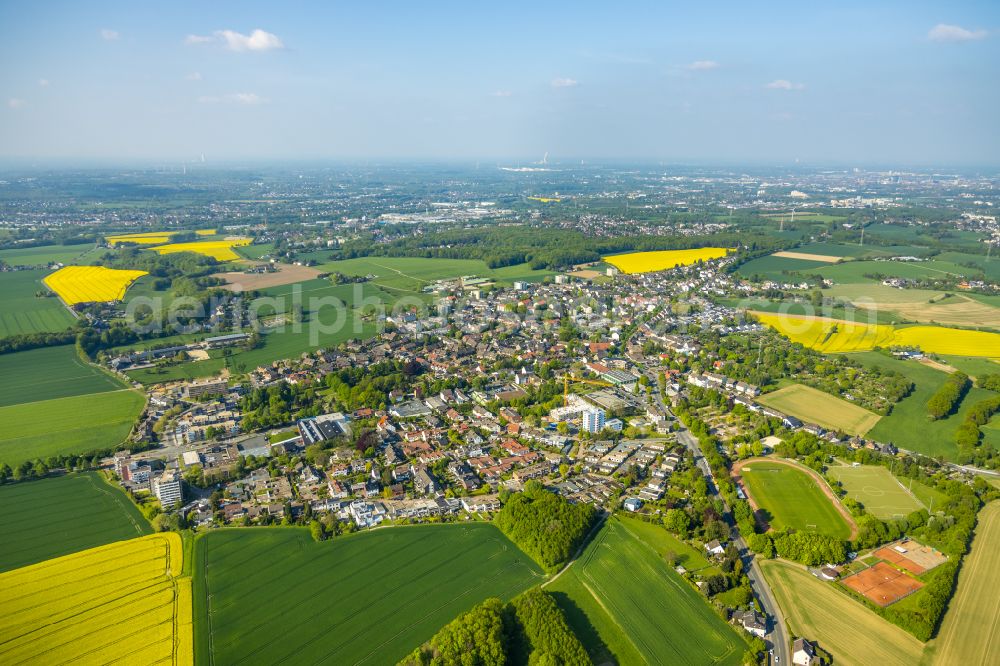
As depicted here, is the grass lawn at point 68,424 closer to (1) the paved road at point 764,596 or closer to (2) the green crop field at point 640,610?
(2) the green crop field at point 640,610

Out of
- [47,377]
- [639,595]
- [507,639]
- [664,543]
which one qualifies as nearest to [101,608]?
[507,639]

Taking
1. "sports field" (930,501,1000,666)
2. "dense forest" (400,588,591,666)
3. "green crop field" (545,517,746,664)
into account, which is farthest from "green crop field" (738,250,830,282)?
"dense forest" (400,588,591,666)

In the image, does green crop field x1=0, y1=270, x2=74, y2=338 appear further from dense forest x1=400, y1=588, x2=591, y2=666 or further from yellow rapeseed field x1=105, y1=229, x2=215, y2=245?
dense forest x1=400, y1=588, x2=591, y2=666

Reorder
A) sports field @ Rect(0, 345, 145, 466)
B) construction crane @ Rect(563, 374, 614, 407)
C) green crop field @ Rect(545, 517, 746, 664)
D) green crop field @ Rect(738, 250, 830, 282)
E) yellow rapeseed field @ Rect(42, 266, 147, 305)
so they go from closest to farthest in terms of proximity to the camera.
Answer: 1. green crop field @ Rect(545, 517, 746, 664)
2. sports field @ Rect(0, 345, 145, 466)
3. construction crane @ Rect(563, 374, 614, 407)
4. yellow rapeseed field @ Rect(42, 266, 147, 305)
5. green crop field @ Rect(738, 250, 830, 282)

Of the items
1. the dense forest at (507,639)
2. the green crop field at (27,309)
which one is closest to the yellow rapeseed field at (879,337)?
the dense forest at (507,639)

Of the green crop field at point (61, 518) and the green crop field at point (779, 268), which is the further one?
the green crop field at point (779, 268)

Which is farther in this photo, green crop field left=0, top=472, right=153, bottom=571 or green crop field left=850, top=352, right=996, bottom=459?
green crop field left=850, top=352, right=996, bottom=459

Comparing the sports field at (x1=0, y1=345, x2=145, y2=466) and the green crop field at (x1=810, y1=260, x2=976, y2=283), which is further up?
the green crop field at (x1=810, y1=260, x2=976, y2=283)
